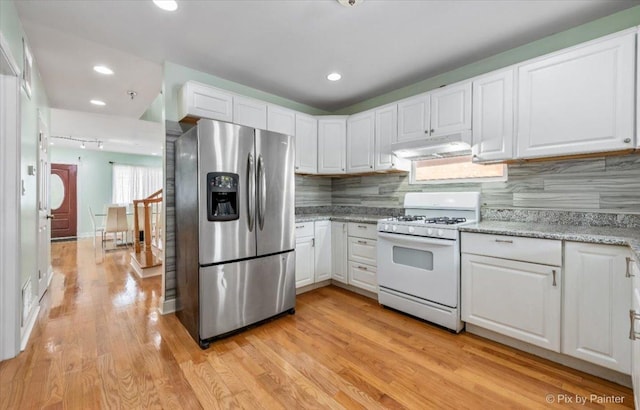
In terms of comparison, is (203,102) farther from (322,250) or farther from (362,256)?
(362,256)

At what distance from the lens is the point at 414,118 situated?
2.93 metres

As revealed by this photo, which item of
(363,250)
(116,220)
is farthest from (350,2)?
(116,220)

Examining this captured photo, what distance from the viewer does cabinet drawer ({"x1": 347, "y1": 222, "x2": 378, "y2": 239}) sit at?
120 inches

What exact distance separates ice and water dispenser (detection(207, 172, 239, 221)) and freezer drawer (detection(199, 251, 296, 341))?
406 mm

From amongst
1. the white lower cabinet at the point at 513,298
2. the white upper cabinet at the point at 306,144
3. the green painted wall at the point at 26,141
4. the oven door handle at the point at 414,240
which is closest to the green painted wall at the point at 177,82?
the white upper cabinet at the point at 306,144

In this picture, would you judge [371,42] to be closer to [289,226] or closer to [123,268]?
[289,226]

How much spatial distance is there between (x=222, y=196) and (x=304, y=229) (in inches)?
47.1

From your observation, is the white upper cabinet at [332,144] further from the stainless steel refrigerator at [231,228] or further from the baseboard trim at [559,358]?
the baseboard trim at [559,358]

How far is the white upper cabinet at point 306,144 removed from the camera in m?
3.54

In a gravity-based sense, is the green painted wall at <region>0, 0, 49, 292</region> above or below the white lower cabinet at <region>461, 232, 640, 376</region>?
above

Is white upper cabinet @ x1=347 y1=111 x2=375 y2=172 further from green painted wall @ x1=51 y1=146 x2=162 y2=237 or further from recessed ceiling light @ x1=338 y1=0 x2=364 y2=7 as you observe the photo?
green painted wall @ x1=51 y1=146 x2=162 y2=237

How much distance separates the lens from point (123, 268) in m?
4.48

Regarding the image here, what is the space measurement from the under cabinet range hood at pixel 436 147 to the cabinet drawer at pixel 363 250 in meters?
1.05

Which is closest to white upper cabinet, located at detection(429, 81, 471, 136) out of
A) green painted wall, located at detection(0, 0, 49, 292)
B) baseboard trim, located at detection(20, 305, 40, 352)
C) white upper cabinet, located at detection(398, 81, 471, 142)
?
white upper cabinet, located at detection(398, 81, 471, 142)
